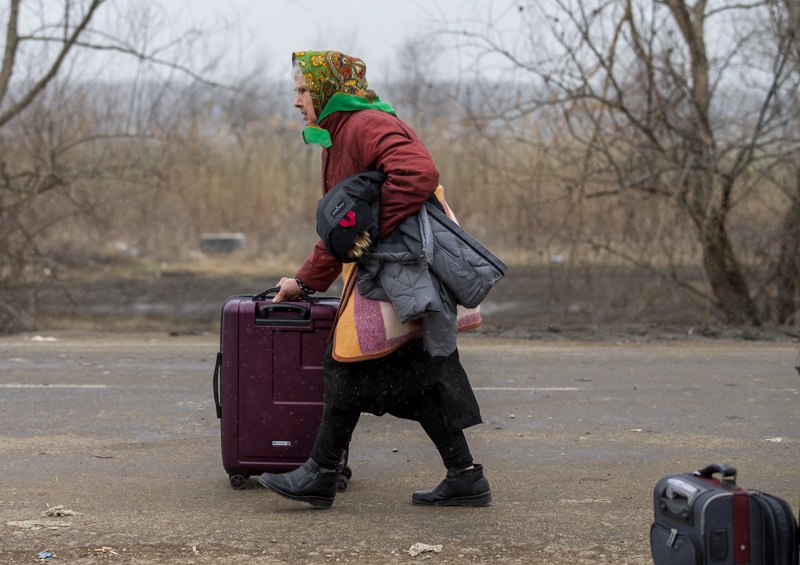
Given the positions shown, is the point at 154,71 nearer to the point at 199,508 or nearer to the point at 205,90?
the point at 205,90

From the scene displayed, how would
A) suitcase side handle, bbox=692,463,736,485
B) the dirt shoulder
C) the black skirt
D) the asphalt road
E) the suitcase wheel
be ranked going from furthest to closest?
the dirt shoulder
the suitcase wheel
the black skirt
the asphalt road
suitcase side handle, bbox=692,463,736,485

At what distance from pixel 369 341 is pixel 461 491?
30.6 inches

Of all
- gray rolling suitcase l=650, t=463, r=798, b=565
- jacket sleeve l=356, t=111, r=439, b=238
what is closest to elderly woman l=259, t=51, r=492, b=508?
jacket sleeve l=356, t=111, r=439, b=238

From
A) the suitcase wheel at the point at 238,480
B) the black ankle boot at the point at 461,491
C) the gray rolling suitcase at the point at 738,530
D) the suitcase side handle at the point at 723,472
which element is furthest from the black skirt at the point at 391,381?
the gray rolling suitcase at the point at 738,530

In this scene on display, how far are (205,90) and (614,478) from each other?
1103 centimetres

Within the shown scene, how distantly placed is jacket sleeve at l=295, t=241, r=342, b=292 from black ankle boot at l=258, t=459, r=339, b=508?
2.34ft

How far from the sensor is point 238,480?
4938 millimetres

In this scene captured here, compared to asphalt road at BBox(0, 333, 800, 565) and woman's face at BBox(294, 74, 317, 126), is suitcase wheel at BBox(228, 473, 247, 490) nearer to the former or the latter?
asphalt road at BBox(0, 333, 800, 565)

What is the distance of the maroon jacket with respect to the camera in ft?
14.2

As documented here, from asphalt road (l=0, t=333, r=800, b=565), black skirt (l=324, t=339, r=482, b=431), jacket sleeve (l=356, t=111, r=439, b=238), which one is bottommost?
asphalt road (l=0, t=333, r=800, b=565)

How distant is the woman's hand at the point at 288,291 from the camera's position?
4719 millimetres

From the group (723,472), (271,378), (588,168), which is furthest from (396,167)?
(588,168)

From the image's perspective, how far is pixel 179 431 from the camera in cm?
621

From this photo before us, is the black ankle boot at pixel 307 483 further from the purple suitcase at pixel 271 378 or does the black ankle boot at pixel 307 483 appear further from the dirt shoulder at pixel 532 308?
the dirt shoulder at pixel 532 308
